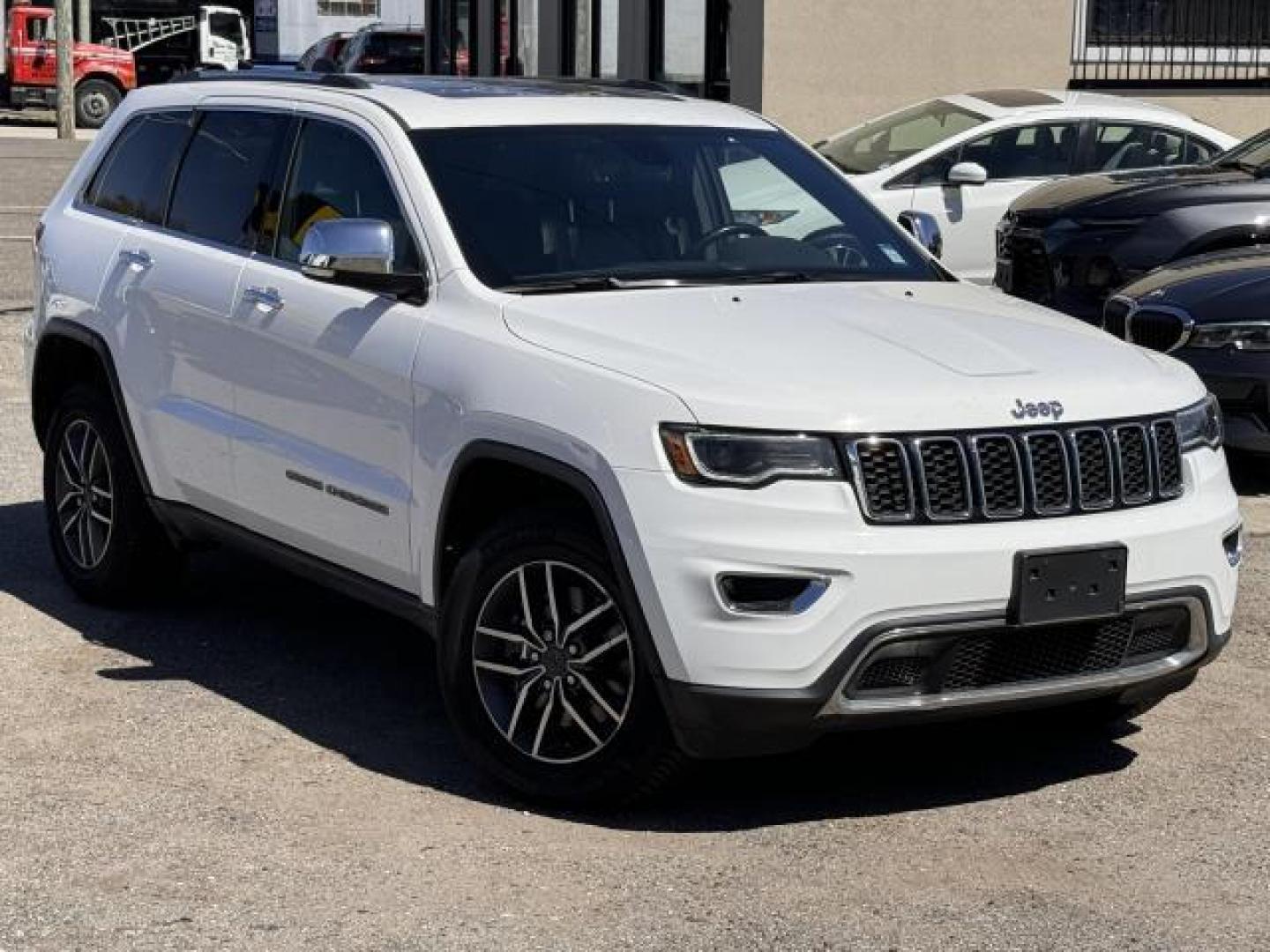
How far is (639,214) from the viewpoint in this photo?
6.43 metres

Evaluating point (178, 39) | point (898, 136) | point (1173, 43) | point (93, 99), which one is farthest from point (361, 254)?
point (178, 39)

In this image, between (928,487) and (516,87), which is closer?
(928,487)

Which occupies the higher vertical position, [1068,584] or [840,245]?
[840,245]

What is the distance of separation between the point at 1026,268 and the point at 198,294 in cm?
702

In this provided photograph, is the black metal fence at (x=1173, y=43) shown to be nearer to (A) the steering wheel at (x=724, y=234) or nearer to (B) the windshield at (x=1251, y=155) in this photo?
(B) the windshield at (x=1251, y=155)

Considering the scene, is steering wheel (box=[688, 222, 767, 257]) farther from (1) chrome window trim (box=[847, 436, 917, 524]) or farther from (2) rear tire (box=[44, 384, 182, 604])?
(2) rear tire (box=[44, 384, 182, 604])

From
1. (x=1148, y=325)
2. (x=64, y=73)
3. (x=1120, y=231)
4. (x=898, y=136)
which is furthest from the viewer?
(x=64, y=73)

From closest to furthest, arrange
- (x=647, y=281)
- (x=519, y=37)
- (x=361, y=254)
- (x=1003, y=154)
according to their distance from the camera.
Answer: (x=361, y=254)
(x=647, y=281)
(x=1003, y=154)
(x=519, y=37)

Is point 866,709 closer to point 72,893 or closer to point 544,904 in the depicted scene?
point 544,904

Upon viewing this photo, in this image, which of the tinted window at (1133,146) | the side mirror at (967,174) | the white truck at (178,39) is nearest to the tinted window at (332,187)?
the side mirror at (967,174)

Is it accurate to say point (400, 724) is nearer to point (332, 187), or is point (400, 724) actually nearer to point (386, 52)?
point (332, 187)

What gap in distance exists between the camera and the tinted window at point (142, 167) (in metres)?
7.48

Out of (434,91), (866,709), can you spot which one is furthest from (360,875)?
(434,91)

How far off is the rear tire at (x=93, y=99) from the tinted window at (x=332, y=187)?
3505cm
